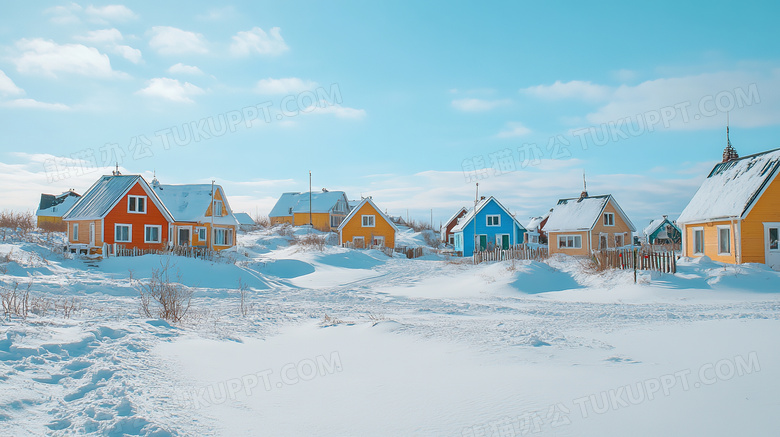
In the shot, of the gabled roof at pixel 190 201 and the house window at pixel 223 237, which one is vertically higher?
the gabled roof at pixel 190 201

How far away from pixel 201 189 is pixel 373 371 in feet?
118

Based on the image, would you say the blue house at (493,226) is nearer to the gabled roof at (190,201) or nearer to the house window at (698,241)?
the house window at (698,241)

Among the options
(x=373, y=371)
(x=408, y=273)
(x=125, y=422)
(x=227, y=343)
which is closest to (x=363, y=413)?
(x=373, y=371)

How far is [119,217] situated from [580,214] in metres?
31.3

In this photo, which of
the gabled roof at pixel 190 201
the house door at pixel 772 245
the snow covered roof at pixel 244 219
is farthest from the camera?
the snow covered roof at pixel 244 219

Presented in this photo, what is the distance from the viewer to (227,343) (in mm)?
8352

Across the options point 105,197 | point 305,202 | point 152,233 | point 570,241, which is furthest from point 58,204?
point 570,241

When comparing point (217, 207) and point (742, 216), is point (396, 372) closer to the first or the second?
point (742, 216)

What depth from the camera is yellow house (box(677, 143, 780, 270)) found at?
21781 mm

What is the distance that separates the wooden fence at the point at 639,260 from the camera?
19.2 metres

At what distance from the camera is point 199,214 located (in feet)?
123

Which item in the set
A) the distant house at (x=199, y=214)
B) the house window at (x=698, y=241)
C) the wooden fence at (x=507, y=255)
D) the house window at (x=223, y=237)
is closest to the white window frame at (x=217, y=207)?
the distant house at (x=199, y=214)

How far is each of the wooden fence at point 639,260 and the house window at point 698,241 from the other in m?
6.03

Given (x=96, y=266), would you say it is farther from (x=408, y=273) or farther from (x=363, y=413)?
(x=363, y=413)
